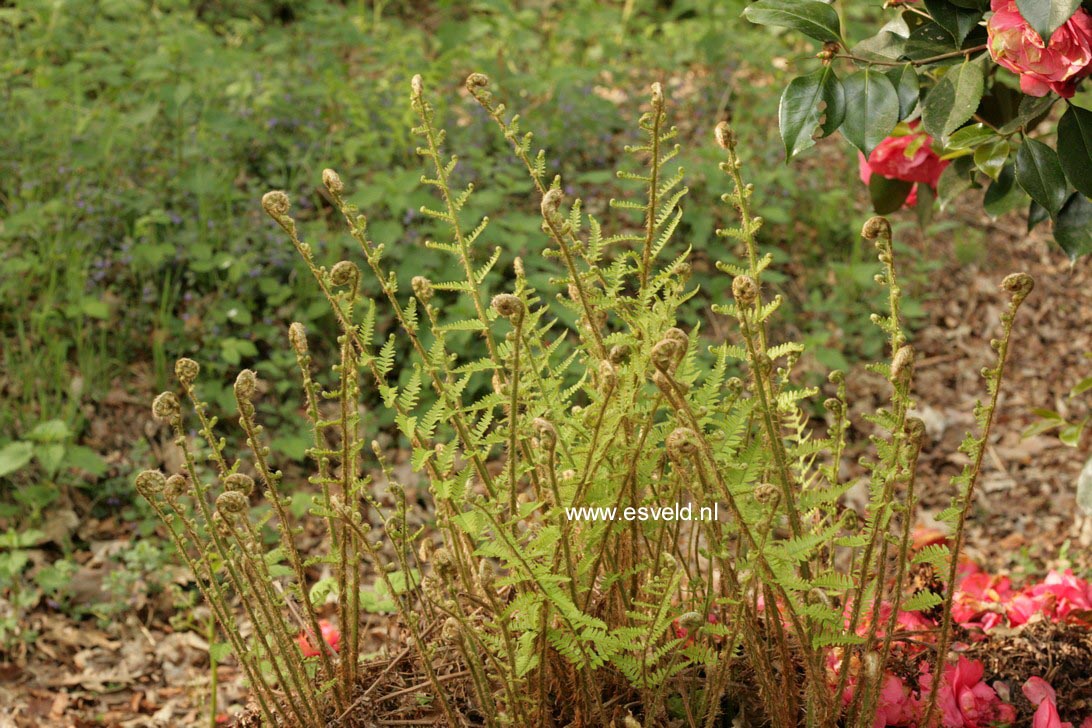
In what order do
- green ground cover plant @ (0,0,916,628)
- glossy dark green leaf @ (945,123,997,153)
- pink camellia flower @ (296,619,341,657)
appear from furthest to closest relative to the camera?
1. green ground cover plant @ (0,0,916,628)
2. pink camellia flower @ (296,619,341,657)
3. glossy dark green leaf @ (945,123,997,153)

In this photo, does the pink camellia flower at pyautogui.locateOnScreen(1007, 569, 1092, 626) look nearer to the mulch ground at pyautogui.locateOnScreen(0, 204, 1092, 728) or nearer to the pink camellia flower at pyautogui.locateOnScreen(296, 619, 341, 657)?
the mulch ground at pyautogui.locateOnScreen(0, 204, 1092, 728)

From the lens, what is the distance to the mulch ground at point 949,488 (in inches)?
100

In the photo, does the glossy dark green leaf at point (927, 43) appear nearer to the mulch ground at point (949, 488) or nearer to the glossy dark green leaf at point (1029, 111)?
the glossy dark green leaf at point (1029, 111)

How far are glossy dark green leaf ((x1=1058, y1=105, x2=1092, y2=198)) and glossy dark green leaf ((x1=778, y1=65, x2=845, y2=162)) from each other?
0.31 meters

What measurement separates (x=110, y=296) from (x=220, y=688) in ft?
5.21

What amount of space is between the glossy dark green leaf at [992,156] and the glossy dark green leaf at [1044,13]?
338 millimetres

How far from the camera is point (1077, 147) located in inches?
53.8

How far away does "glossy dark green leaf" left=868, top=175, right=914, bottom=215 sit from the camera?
1.83m

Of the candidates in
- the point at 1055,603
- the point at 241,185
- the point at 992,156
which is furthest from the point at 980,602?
the point at 241,185

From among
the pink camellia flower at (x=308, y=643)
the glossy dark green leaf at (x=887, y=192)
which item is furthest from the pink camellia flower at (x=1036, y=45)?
the pink camellia flower at (x=308, y=643)

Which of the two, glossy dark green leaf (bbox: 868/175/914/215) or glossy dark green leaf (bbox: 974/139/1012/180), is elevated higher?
glossy dark green leaf (bbox: 974/139/1012/180)

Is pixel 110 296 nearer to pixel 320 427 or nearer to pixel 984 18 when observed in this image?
pixel 320 427

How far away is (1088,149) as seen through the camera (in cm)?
136

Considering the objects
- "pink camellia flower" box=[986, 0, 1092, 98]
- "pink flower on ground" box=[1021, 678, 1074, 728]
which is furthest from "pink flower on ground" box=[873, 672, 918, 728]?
"pink camellia flower" box=[986, 0, 1092, 98]
